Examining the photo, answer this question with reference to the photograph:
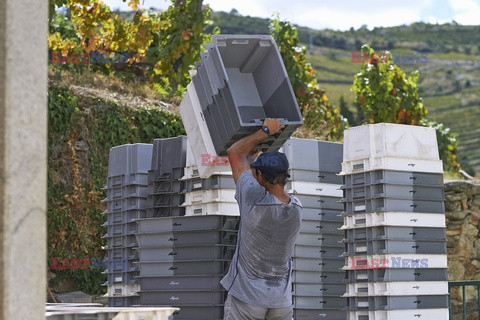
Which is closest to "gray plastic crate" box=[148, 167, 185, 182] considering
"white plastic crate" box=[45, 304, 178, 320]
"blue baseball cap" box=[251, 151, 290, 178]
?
"blue baseball cap" box=[251, 151, 290, 178]

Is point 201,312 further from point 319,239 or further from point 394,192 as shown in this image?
point 394,192

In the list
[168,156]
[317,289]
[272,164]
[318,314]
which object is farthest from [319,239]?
[272,164]

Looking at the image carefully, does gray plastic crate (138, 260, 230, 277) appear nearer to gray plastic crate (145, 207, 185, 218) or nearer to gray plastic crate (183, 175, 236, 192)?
gray plastic crate (145, 207, 185, 218)

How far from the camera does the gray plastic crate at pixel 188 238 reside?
7941 millimetres

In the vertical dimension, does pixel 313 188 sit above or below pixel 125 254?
above

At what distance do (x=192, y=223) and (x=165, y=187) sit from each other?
2.67 feet

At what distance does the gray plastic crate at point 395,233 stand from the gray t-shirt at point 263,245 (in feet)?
8.05

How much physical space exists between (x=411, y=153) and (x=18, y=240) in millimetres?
5079

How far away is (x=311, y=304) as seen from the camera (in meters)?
8.27

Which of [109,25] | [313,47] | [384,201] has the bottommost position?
[384,201]

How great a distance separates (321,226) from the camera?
8.46m

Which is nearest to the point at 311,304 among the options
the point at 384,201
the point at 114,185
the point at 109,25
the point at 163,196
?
the point at 384,201

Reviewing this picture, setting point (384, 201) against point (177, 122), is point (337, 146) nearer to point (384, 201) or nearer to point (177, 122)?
point (384, 201)

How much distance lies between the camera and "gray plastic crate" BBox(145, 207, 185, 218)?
8672 mm
